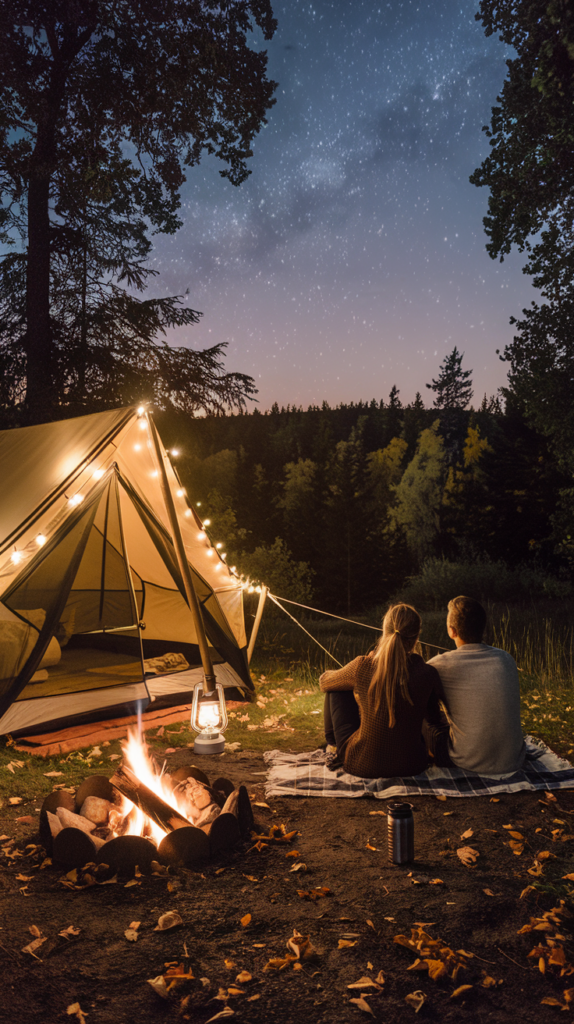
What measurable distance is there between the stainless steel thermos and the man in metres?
1.05

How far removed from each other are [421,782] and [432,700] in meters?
0.48

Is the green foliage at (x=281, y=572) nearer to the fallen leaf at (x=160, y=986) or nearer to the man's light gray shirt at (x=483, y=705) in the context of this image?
the man's light gray shirt at (x=483, y=705)

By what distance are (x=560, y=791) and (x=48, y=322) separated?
10.5 m

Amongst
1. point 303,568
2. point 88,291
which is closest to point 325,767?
point 88,291

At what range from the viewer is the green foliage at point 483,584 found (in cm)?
1864

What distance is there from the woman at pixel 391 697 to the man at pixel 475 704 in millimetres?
124

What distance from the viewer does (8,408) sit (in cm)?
1123

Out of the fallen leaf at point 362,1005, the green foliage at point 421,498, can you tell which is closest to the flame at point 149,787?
the fallen leaf at point 362,1005

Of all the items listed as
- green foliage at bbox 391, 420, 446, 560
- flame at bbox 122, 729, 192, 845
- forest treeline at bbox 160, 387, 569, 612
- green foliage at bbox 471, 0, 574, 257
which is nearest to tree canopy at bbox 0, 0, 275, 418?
forest treeline at bbox 160, 387, 569, 612

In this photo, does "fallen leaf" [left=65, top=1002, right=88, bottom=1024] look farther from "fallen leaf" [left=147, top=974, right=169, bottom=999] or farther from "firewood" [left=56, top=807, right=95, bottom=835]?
"firewood" [left=56, top=807, right=95, bottom=835]

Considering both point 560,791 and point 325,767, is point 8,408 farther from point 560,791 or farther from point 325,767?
point 560,791

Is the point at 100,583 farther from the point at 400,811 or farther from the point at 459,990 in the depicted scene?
the point at 459,990

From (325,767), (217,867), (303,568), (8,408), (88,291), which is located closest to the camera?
(217,867)

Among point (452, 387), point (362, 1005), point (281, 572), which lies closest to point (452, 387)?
point (452, 387)
